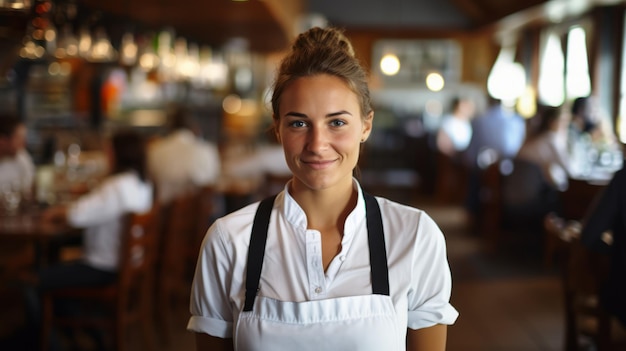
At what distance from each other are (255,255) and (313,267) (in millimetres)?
140

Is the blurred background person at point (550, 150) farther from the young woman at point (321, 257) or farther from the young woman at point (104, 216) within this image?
the young woman at point (321, 257)

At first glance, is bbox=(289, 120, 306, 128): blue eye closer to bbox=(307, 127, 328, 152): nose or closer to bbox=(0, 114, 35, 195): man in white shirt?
bbox=(307, 127, 328, 152): nose

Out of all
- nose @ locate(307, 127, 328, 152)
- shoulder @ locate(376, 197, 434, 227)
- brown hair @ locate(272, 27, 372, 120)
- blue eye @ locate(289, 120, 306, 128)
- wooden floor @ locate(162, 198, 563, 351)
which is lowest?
wooden floor @ locate(162, 198, 563, 351)

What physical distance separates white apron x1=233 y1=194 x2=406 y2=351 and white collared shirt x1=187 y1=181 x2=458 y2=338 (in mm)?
27

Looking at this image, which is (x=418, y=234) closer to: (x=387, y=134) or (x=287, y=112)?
(x=287, y=112)

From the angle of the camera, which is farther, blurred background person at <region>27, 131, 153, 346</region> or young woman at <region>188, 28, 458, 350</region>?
blurred background person at <region>27, 131, 153, 346</region>

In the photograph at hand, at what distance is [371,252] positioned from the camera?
1.87 m

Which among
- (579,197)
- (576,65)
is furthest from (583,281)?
(576,65)

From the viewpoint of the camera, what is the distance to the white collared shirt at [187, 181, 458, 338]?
1.86m

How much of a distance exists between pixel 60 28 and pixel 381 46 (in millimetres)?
11876

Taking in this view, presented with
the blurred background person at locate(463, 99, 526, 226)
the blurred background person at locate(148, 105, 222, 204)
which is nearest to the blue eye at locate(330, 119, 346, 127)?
the blurred background person at locate(148, 105, 222, 204)

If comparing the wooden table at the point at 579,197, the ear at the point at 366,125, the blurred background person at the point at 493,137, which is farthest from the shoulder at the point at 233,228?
the blurred background person at the point at 493,137

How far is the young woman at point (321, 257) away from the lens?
182 cm

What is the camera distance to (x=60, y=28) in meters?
5.66
